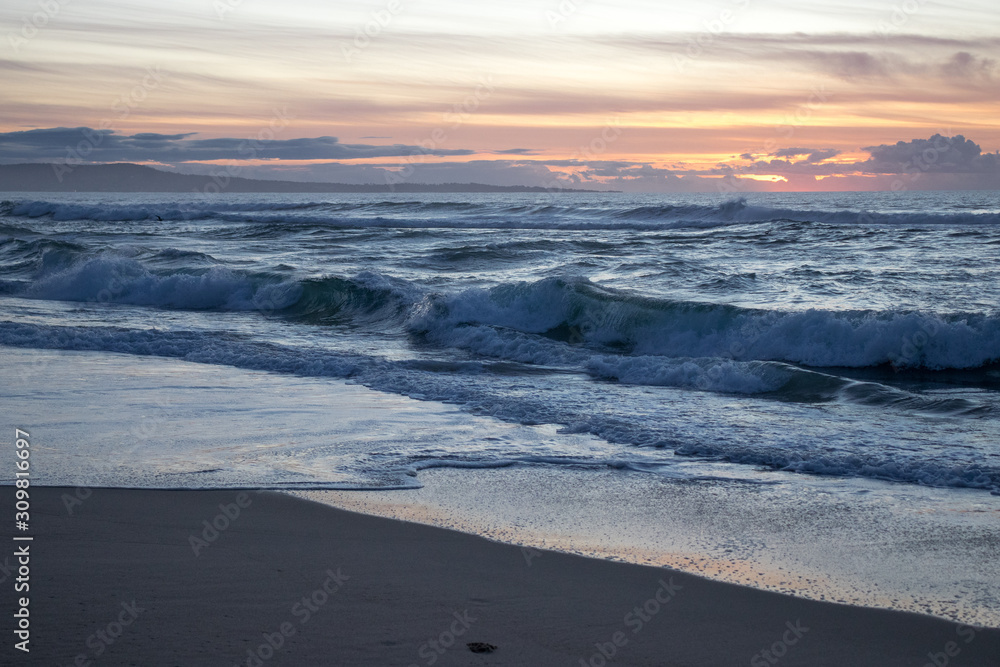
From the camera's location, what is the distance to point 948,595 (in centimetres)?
367

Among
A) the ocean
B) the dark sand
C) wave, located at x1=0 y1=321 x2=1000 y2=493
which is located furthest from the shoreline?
wave, located at x1=0 y1=321 x2=1000 y2=493

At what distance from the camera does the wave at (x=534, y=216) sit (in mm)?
34625

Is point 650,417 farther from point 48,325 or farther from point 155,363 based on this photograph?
point 48,325

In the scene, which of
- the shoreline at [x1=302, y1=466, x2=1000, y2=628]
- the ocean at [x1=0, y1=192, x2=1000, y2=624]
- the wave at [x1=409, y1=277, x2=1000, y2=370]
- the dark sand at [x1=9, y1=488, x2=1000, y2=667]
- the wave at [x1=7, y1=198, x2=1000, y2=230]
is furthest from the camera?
the wave at [x1=7, y1=198, x2=1000, y2=230]

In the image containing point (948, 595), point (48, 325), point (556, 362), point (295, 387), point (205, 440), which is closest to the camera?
point (948, 595)

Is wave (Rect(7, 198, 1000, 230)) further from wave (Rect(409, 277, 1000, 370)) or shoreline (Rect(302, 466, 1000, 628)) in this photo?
shoreline (Rect(302, 466, 1000, 628))

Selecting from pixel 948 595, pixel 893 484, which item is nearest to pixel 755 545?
pixel 948 595

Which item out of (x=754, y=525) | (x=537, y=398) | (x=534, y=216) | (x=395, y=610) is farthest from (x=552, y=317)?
(x=534, y=216)

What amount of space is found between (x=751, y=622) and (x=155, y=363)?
825cm

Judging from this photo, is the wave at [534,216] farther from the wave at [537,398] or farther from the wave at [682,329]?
the wave at [537,398]

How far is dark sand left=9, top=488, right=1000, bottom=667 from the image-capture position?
3.04 m

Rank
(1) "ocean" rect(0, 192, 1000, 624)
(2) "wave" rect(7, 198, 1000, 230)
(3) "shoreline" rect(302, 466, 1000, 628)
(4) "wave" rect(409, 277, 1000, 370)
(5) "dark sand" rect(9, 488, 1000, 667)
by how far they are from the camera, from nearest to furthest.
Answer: (5) "dark sand" rect(9, 488, 1000, 667) < (3) "shoreline" rect(302, 466, 1000, 628) < (1) "ocean" rect(0, 192, 1000, 624) < (4) "wave" rect(409, 277, 1000, 370) < (2) "wave" rect(7, 198, 1000, 230)

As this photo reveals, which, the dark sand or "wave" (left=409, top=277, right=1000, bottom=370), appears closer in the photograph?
the dark sand

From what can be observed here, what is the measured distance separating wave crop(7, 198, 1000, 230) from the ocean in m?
12.0
